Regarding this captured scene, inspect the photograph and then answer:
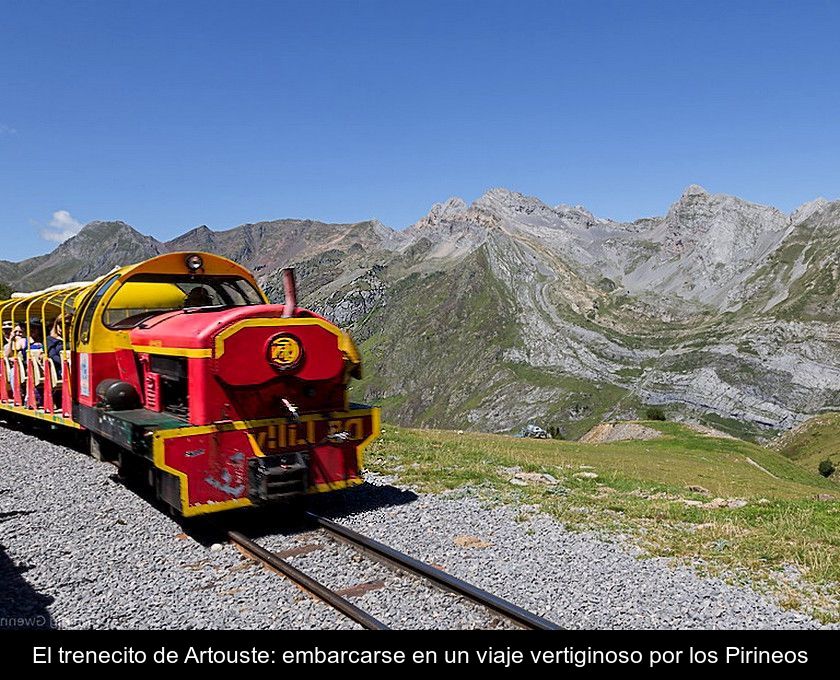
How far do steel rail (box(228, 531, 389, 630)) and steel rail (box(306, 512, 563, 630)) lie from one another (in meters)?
0.99

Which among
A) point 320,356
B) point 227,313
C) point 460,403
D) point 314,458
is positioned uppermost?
point 227,313

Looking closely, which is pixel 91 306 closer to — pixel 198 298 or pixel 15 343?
pixel 198 298

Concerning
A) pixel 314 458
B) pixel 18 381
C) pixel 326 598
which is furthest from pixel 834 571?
pixel 18 381

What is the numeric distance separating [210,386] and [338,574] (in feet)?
11.1

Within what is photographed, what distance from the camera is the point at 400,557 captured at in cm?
841

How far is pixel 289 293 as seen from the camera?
10531mm

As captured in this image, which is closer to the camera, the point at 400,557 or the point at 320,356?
the point at 400,557

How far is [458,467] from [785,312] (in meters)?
174

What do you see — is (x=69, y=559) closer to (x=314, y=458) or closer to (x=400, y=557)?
(x=314, y=458)

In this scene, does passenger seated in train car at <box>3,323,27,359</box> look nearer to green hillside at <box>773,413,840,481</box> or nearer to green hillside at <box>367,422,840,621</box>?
green hillside at <box>367,422,840,621</box>

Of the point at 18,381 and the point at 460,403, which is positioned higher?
the point at 18,381

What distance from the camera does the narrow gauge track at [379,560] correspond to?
671 centimetres
